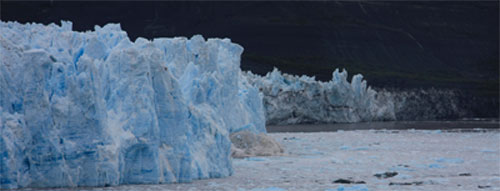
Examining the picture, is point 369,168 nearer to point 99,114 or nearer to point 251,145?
point 251,145

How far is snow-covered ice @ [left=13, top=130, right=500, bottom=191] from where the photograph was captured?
Answer: 12.2 metres

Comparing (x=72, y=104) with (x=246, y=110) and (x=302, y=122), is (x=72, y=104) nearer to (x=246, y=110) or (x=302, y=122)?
(x=246, y=110)

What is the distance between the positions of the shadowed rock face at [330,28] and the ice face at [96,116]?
228 ft

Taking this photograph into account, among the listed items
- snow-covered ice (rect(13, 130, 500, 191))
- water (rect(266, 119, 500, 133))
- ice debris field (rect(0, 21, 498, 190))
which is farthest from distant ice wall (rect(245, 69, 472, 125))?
ice debris field (rect(0, 21, 498, 190))

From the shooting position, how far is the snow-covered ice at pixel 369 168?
1223cm

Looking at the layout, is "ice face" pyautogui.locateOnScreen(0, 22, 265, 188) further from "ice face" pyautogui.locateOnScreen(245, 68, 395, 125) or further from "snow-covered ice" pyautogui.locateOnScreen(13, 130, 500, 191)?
"ice face" pyautogui.locateOnScreen(245, 68, 395, 125)

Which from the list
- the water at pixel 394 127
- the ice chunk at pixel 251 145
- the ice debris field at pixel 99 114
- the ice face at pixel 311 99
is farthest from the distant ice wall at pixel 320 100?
the ice debris field at pixel 99 114

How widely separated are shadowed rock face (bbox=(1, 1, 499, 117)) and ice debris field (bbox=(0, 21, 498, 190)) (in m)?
69.3

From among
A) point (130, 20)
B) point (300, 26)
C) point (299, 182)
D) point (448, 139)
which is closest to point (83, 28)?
point (130, 20)

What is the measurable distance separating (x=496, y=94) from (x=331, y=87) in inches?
1117

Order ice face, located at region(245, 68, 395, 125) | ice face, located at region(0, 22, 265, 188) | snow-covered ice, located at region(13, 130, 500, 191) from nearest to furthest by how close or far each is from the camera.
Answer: ice face, located at region(0, 22, 265, 188)
snow-covered ice, located at region(13, 130, 500, 191)
ice face, located at region(245, 68, 395, 125)

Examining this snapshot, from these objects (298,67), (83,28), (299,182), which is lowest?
(299,182)

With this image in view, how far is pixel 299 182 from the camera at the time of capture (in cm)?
1295

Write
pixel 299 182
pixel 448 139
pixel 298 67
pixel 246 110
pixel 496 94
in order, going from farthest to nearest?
pixel 298 67
pixel 496 94
pixel 448 139
pixel 246 110
pixel 299 182
